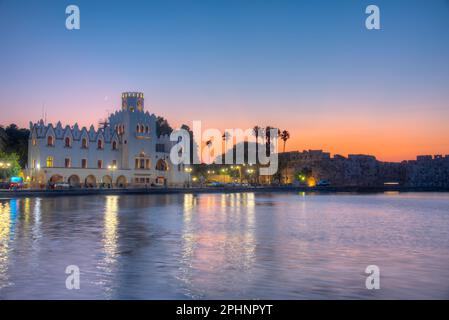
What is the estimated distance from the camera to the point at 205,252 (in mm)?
23406

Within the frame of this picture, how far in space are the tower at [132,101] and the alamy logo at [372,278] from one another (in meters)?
87.5

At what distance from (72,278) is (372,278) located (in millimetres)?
9514

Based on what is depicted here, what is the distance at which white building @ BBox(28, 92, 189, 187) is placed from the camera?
92125mm

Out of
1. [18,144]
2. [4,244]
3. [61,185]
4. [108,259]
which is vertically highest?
[18,144]

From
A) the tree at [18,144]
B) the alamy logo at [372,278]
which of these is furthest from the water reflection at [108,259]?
the tree at [18,144]

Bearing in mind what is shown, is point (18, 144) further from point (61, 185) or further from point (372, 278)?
point (372, 278)

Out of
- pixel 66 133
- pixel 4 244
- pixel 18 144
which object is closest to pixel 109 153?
pixel 66 133

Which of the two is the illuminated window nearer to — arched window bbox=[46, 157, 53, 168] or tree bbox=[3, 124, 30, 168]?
arched window bbox=[46, 157, 53, 168]

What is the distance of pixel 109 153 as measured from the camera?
10031 centimetres

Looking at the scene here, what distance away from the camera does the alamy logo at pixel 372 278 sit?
638 inches

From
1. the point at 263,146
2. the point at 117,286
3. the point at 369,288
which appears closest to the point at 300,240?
the point at 369,288

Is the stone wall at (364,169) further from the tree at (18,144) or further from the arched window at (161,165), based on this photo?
the tree at (18,144)

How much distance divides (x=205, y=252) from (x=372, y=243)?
383 inches

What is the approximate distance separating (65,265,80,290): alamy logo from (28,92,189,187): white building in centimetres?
7574
